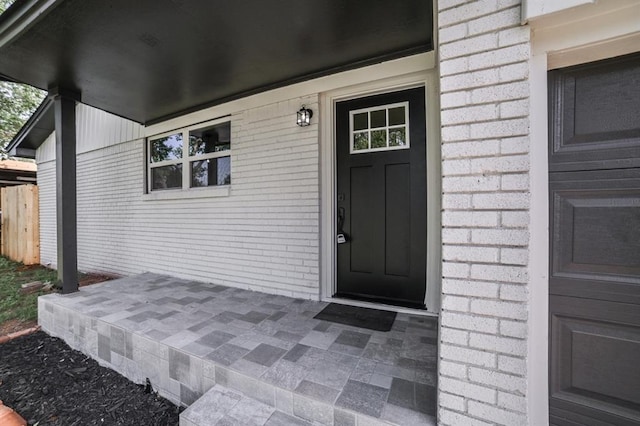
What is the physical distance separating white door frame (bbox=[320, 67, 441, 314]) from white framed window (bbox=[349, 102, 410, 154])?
178 mm

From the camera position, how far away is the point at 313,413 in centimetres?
136

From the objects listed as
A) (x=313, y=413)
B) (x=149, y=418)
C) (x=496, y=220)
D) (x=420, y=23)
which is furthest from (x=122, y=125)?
(x=496, y=220)

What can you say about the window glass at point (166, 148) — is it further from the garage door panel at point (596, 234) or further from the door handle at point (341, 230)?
the garage door panel at point (596, 234)

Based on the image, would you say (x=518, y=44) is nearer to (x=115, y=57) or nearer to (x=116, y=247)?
(x=115, y=57)

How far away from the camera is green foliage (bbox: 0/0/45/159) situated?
768 cm

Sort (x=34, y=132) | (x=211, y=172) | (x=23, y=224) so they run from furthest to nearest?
(x=23, y=224) < (x=34, y=132) < (x=211, y=172)

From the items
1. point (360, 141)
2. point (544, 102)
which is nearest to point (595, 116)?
point (544, 102)

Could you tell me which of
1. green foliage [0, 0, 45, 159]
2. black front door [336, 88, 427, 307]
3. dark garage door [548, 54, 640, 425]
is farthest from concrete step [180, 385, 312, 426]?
green foliage [0, 0, 45, 159]

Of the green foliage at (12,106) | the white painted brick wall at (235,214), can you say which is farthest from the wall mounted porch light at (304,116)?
the green foliage at (12,106)

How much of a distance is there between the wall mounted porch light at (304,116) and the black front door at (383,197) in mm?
306

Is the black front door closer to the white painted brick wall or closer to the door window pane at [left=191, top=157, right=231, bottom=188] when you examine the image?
the white painted brick wall

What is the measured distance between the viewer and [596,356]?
107 cm

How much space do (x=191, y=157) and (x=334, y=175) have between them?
230cm

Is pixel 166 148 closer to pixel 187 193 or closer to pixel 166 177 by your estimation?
pixel 166 177
